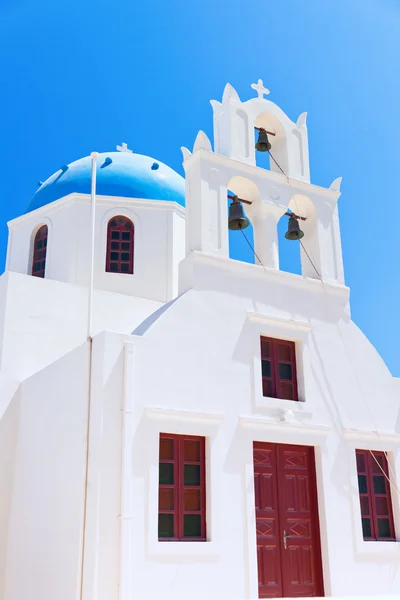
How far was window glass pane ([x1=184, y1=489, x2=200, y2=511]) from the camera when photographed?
8516mm

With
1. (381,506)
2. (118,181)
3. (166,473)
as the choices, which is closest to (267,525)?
(166,473)

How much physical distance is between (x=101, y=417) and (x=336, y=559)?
4050 millimetres

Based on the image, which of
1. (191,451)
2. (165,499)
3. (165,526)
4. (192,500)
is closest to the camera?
(165,526)

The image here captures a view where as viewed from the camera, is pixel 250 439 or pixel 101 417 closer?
pixel 101 417

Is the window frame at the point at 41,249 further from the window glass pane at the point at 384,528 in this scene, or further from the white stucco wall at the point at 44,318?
the window glass pane at the point at 384,528

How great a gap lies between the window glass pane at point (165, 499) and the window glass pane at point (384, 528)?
144 inches

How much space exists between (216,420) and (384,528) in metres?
3.44

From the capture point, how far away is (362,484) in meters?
10.1

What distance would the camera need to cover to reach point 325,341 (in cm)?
1066

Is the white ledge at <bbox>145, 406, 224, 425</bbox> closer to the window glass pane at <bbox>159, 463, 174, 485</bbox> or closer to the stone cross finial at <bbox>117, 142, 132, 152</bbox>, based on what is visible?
the window glass pane at <bbox>159, 463, 174, 485</bbox>

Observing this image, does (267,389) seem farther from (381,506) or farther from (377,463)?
(381,506)

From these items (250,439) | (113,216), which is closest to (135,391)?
(250,439)

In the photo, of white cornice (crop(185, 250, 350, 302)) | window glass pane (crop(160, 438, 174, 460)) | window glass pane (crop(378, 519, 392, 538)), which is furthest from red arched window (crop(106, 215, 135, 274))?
window glass pane (crop(378, 519, 392, 538))

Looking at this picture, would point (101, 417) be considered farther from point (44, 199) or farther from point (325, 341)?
point (44, 199)
